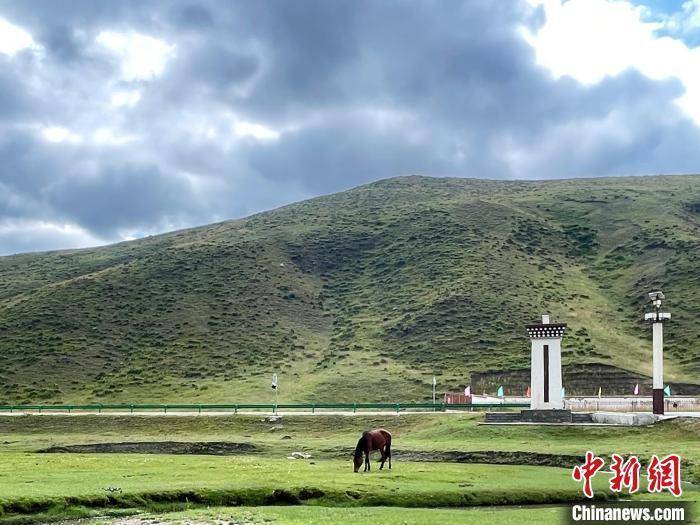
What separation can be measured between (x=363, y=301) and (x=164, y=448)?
68490 millimetres

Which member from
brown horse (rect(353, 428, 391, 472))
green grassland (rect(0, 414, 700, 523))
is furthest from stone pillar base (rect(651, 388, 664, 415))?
brown horse (rect(353, 428, 391, 472))

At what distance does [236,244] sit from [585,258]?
57924mm

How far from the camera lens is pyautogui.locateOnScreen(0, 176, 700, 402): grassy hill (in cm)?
8075

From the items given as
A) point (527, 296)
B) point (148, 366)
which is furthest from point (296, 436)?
point (527, 296)

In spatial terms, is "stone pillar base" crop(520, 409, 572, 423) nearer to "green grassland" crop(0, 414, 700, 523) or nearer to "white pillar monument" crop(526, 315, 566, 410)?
"white pillar monument" crop(526, 315, 566, 410)

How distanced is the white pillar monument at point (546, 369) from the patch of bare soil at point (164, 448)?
18900 millimetres

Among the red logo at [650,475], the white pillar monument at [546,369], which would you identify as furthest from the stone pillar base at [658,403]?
the red logo at [650,475]

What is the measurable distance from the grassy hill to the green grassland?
1231 inches

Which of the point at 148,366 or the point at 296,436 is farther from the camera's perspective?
the point at 148,366

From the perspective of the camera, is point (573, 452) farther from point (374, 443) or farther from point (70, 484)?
point (70, 484)

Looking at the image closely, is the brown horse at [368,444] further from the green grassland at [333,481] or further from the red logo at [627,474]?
the red logo at [627,474]

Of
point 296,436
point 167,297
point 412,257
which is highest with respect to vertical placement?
point 412,257

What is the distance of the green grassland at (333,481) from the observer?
71.3 feet

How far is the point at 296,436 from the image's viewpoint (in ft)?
165
